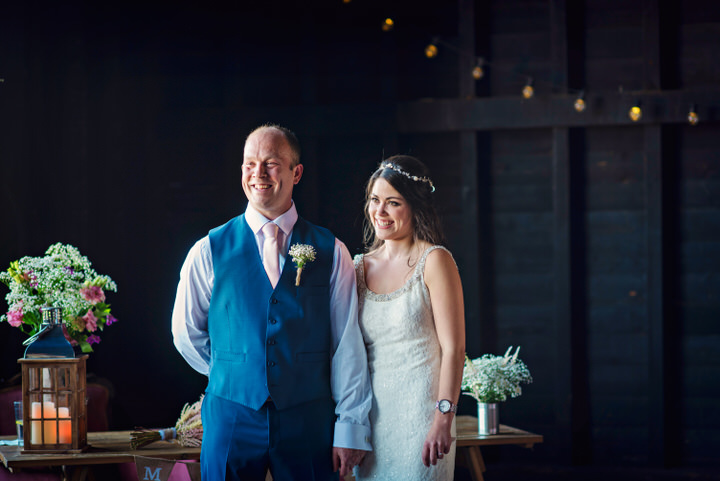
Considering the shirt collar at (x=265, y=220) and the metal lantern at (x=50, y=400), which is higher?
the shirt collar at (x=265, y=220)

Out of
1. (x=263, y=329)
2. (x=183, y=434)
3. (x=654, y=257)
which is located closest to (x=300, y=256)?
(x=263, y=329)

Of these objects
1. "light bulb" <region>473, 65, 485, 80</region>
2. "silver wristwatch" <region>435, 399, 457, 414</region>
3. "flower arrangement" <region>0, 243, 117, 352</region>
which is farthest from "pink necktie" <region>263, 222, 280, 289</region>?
"light bulb" <region>473, 65, 485, 80</region>

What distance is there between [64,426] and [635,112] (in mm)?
3278

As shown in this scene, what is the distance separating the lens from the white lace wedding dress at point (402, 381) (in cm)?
236

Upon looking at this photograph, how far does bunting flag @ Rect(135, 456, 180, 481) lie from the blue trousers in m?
0.57

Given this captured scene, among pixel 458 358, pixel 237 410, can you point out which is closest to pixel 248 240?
pixel 237 410

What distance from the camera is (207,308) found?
7.78ft

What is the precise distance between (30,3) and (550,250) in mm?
3224

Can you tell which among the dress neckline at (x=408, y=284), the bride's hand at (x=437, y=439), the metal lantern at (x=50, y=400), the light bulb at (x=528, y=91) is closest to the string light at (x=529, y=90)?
the light bulb at (x=528, y=91)

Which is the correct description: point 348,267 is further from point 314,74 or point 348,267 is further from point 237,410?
point 314,74

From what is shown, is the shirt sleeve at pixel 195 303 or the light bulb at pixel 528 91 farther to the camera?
the light bulb at pixel 528 91

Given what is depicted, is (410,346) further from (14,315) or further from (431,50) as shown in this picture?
(431,50)

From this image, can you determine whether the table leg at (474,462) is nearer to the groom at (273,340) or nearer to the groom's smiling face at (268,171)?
the groom at (273,340)

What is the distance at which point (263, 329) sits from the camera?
2.22 metres
